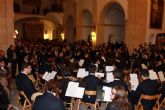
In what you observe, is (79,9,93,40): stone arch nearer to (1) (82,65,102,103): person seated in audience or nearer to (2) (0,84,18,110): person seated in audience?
(1) (82,65,102,103): person seated in audience

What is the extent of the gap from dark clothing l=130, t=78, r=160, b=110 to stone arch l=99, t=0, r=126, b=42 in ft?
56.2

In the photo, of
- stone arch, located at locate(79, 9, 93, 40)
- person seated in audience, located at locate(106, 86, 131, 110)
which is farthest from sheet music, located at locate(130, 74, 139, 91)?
stone arch, located at locate(79, 9, 93, 40)

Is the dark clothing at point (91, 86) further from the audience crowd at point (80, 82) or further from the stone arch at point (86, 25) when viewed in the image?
the stone arch at point (86, 25)

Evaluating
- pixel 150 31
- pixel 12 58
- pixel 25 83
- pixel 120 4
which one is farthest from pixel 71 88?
pixel 120 4

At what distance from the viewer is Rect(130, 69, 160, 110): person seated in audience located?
702 centimetres

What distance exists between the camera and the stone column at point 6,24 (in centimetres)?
1460

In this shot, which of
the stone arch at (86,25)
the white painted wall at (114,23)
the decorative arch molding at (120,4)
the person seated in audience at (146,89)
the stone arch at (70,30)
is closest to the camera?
the person seated in audience at (146,89)

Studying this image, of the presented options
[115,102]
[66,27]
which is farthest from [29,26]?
[115,102]

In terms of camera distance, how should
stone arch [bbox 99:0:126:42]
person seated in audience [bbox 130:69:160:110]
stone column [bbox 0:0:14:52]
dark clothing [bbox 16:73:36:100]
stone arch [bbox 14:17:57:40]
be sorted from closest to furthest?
person seated in audience [bbox 130:69:160:110], dark clothing [bbox 16:73:36:100], stone column [bbox 0:0:14:52], stone arch [bbox 99:0:126:42], stone arch [bbox 14:17:57:40]

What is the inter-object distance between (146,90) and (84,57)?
725cm

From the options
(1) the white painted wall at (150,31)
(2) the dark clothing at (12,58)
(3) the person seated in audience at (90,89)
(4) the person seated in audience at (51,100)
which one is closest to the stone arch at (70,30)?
(1) the white painted wall at (150,31)

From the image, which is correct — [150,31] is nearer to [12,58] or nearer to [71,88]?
[12,58]

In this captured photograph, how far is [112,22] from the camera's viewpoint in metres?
25.9

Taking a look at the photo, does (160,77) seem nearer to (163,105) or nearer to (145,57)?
(163,105)
